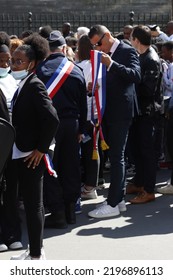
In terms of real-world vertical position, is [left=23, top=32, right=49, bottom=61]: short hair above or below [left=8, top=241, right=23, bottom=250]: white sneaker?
above

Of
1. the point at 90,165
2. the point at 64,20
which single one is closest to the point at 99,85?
the point at 90,165

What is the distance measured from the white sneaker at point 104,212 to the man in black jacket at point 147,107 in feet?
1.91

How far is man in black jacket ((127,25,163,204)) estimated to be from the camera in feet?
24.6

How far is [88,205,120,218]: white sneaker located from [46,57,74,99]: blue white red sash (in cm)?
132

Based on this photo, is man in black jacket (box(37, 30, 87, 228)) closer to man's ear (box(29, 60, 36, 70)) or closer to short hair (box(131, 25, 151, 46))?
man's ear (box(29, 60, 36, 70))

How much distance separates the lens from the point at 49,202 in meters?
6.81

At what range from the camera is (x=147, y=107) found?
24.8 feet

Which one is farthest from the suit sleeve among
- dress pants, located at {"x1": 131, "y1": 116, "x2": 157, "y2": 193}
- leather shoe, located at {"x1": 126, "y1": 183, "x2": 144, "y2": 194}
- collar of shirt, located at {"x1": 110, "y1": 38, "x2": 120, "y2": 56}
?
leather shoe, located at {"x1": 126, "y1": 183, "x2": 144, "y2": 194}

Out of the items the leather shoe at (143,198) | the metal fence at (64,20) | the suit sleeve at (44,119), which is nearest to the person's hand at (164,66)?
the leather shoe at (143,198)

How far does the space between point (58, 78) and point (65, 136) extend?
1.91ft

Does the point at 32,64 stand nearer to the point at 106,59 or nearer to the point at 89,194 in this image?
the point at 106,59

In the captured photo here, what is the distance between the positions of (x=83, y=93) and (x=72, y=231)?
136 centimetres

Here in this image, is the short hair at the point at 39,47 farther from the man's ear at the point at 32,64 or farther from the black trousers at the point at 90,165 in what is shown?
the black trousers at the point at 90,165
